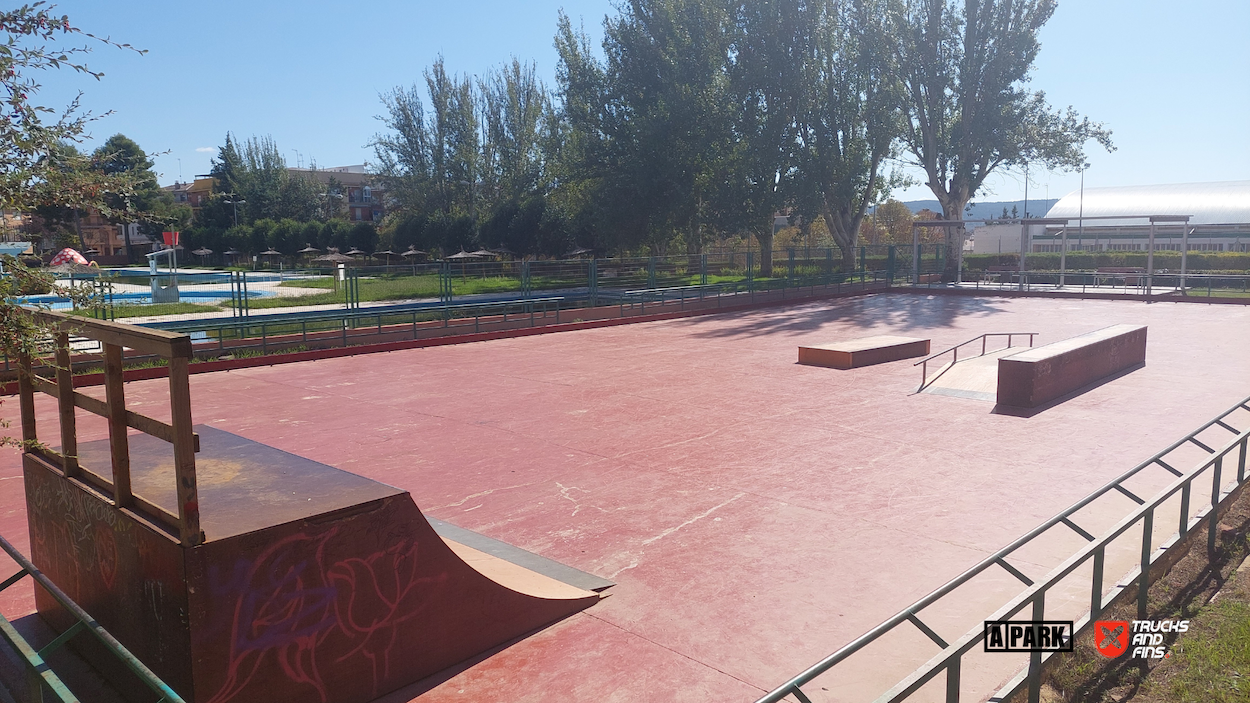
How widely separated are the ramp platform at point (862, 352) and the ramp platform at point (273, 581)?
12.5 metres

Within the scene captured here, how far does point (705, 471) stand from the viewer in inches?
376

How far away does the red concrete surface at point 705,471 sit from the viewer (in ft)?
18.0

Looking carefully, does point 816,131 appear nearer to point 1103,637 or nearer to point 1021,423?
point 1021,423

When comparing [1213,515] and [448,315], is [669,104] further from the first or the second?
[1213,515]

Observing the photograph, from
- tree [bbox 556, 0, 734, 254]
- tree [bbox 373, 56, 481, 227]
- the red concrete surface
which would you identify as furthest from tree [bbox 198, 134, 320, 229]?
the red concrete surface

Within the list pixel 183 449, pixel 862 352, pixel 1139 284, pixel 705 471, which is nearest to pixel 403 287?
pixel 862 352

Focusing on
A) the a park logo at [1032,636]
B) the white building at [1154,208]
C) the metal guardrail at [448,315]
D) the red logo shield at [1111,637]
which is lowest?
the red logo shield at [1111,637]

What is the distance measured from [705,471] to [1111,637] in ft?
15.6

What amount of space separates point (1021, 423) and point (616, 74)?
3621cm

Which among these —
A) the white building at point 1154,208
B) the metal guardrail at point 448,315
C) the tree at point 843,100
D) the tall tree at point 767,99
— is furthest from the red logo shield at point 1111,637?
the white building at point 1154,208

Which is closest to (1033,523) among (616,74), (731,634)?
(731,634)

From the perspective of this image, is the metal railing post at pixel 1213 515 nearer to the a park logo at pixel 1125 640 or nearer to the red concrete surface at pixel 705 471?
the red concrete surface at pixel 705 471

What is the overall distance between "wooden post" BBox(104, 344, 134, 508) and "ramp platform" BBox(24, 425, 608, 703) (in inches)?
4.4

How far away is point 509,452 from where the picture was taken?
10531 millimetres
